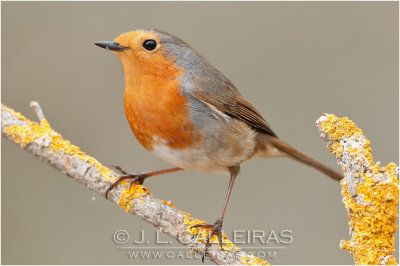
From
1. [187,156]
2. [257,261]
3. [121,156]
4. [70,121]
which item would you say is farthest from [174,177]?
[257,261]

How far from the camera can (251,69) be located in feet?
19.1

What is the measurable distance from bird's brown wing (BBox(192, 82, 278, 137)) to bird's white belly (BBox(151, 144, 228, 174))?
417 millimetres

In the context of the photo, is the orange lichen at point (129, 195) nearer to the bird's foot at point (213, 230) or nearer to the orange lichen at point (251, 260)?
the bird's foot at point (213, 230)

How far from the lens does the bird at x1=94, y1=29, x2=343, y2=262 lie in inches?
146

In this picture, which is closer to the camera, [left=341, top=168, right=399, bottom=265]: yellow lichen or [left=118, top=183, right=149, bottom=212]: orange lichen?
[left=341, top=168, right=399, bottom=265]: yellow lichen

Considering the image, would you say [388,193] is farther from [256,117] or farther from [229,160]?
[256,117]

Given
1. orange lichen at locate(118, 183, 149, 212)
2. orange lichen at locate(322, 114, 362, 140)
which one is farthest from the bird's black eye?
orange lichen at locate(322, 114, 362, 140)

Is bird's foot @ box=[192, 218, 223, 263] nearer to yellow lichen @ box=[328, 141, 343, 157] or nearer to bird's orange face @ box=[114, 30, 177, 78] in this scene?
yellow lichen @ box=[328, 141, 343, 157]

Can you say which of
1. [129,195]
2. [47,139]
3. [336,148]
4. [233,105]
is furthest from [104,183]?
[336,148]

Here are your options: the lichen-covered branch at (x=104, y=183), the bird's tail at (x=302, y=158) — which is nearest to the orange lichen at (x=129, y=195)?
the lichen-covered branch at (x=104, y=183)

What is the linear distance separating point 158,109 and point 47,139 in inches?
36.4

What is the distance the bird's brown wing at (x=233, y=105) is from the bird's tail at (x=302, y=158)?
0.10 m

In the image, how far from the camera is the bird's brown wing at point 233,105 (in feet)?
13.0

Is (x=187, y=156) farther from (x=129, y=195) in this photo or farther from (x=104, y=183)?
(x=104, y=183)
